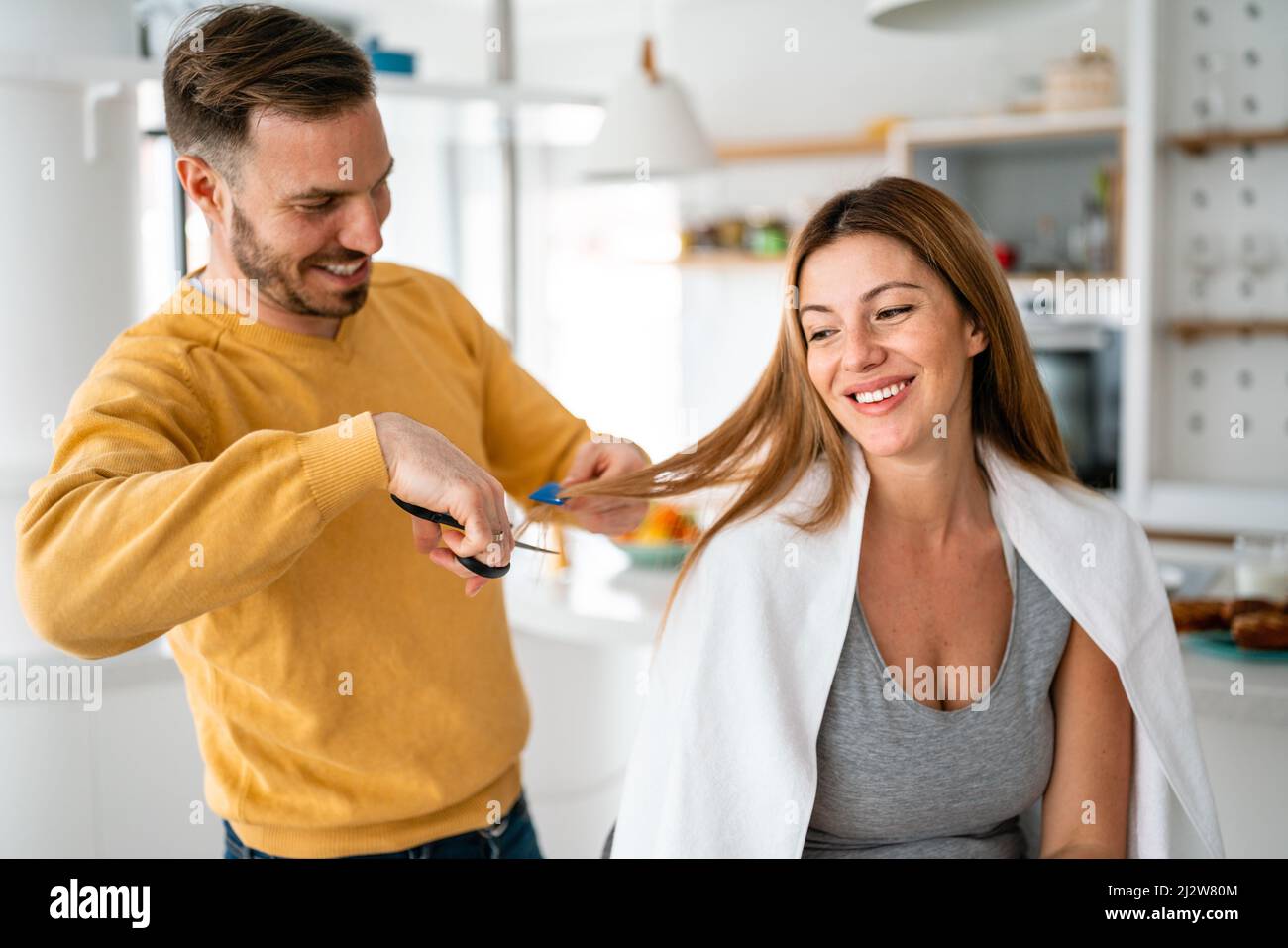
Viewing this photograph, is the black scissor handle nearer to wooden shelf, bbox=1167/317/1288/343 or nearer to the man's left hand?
the man's left hand

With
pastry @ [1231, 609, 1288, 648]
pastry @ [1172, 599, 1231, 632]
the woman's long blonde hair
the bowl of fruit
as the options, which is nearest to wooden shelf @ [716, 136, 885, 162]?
the bowl of fruit

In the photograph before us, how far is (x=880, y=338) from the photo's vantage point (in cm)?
133

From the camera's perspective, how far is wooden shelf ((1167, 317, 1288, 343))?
4.01 m

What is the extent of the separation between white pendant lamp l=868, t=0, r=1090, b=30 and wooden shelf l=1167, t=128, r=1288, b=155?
2099 millimetres

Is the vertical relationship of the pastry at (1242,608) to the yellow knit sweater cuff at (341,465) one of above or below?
below

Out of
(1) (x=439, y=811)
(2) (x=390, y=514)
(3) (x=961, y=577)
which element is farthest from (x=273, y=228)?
(3) (x=961, y=577)

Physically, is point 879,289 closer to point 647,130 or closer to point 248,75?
point 248,75

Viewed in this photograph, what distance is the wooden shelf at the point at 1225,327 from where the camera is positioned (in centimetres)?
401

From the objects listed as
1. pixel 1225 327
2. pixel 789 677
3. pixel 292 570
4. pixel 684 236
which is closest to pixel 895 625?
pixel 789 677

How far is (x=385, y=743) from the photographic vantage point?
51.3 inches

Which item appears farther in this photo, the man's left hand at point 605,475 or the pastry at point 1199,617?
the pastry at point 1199,617

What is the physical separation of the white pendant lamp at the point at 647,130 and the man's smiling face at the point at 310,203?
6.25ft

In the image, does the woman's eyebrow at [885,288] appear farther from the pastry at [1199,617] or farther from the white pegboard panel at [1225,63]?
the white pegboard panel at [1225,63]

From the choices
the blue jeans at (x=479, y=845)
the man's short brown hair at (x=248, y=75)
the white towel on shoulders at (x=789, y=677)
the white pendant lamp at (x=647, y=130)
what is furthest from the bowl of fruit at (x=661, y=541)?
the man's short brown hair at (x=248, y=75)
